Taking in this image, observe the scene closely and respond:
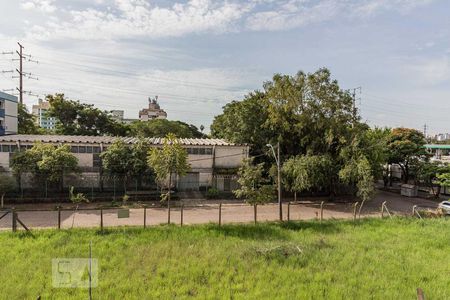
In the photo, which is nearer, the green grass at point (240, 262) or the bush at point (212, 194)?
the green grass at point (240, 262)

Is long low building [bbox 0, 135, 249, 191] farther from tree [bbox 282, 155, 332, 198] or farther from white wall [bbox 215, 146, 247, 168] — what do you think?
tree [bbox 282, 155, 332, 198]

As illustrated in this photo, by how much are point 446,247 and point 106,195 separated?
21.4 metres

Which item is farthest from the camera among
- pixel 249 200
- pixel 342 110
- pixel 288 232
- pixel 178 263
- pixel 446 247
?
pixel 342 110

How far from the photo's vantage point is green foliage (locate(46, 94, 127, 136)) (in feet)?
135

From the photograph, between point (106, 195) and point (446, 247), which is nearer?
point (446, 247)

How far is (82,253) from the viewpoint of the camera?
12578 millimetres

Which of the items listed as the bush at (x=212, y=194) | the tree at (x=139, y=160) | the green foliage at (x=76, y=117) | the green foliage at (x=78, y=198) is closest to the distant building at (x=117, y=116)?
the green foliage at (x=76, y=117)

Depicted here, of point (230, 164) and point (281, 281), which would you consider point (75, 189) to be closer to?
point (230, 164)

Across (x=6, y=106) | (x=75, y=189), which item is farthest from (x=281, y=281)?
(x=6, y=106)

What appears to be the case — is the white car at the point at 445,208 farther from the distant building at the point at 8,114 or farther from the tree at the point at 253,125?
the distant building at the point at 8,114

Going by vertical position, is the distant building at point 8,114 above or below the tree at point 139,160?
above

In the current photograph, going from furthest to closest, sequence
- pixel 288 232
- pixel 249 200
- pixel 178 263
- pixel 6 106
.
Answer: pixel 6 106 → pixel 249 200 → pixel 288 232 → pixel 178 263

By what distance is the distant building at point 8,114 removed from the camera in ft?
111

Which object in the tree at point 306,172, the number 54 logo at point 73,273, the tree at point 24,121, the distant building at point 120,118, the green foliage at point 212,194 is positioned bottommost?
the number 54 logo at point 73,273
